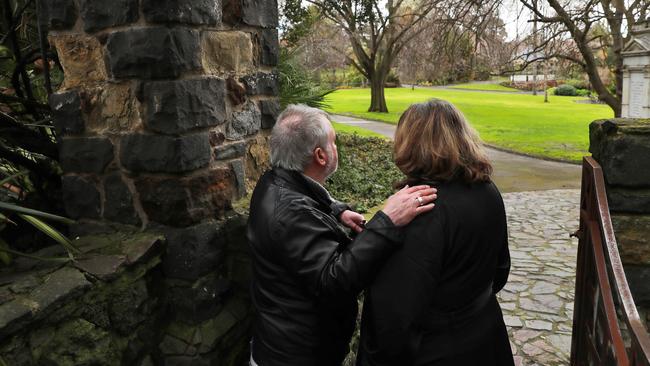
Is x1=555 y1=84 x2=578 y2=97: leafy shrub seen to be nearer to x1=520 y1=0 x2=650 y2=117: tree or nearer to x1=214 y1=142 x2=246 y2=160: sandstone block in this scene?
x1=520 y1=0 x2=650 y2=117: tree

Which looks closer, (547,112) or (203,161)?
(203,161)

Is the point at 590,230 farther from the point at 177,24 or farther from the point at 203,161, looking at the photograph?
the point at 177,24

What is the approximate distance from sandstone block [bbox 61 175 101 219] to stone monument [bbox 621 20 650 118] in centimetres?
1378

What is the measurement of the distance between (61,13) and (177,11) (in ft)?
2.20

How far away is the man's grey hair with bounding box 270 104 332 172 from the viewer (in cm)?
213

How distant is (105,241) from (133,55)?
922 mm

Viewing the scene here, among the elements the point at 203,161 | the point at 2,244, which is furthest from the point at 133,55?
the point at 2,244

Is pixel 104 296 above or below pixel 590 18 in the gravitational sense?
below

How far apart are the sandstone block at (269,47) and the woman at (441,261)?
1.43 meters

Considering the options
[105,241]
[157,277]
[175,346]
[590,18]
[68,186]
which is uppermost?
[590,18]

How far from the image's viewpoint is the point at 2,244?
2457 mm

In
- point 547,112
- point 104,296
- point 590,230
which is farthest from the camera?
point 547,112

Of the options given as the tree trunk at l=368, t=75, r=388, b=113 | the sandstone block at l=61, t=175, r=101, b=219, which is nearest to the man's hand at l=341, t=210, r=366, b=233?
the sandstone block at l=61, t=175, r=101, b=219

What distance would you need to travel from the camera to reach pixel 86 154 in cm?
271
